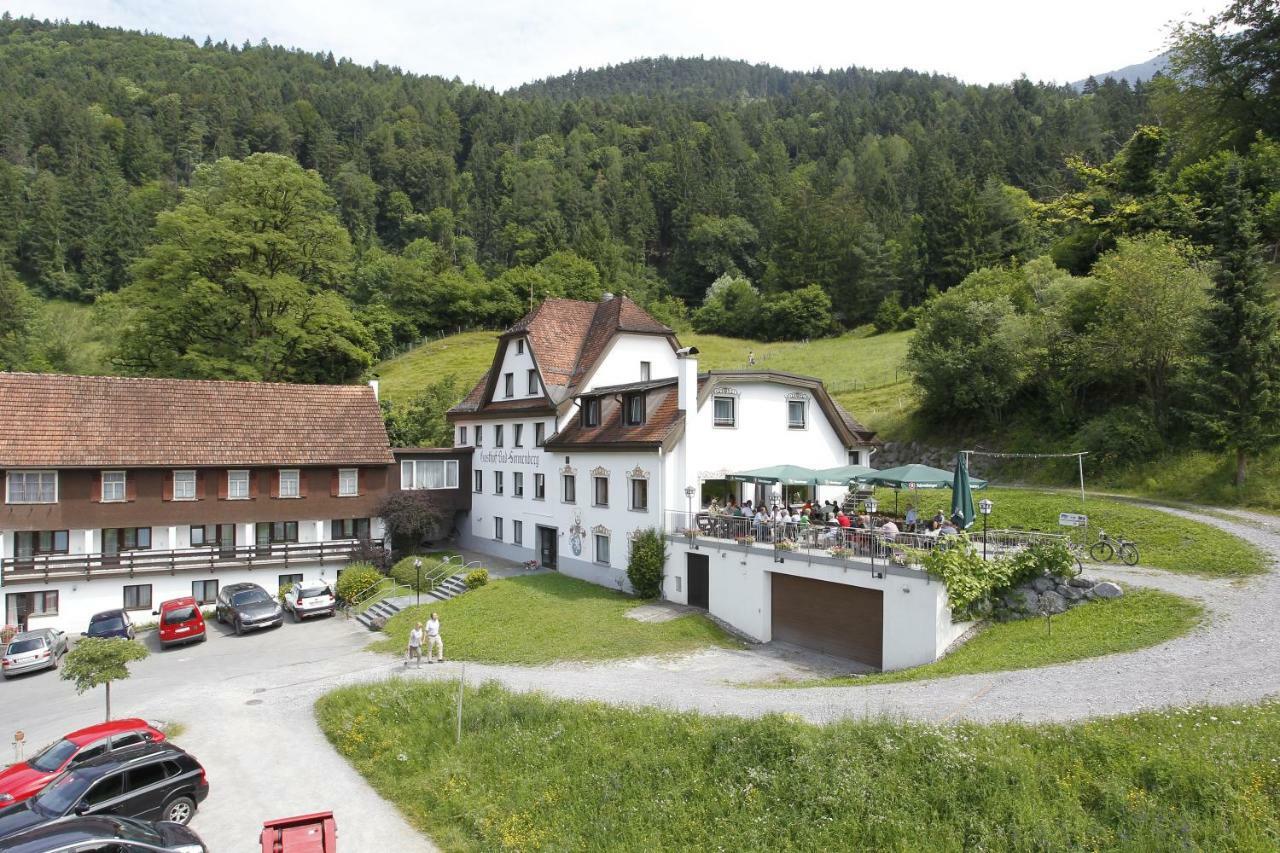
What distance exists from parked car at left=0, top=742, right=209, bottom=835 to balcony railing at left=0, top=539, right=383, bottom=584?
19537 mm

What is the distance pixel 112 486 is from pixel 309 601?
33.5 ft

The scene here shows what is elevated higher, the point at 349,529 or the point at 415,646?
the point at 349,529

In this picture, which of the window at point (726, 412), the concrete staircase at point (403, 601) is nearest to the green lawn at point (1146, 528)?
the window at point (726, 412)

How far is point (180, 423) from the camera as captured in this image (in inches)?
1347

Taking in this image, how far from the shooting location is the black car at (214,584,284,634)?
28.5 metres

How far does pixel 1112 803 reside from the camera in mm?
10008

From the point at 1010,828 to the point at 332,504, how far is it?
3245cm

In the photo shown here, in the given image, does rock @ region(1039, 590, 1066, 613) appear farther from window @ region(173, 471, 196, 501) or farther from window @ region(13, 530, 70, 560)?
window @ region(13, 530, 70, 560)

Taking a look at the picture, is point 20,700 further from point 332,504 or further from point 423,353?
point 423,353

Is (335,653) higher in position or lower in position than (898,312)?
lower

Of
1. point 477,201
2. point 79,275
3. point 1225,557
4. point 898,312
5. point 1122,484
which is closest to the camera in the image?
point 1225,557

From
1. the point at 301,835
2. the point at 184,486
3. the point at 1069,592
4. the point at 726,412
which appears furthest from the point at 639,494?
the point at 184,486

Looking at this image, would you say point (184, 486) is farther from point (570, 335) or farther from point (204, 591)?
point (570, 335)

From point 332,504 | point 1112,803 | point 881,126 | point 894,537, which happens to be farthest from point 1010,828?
point 881,126
